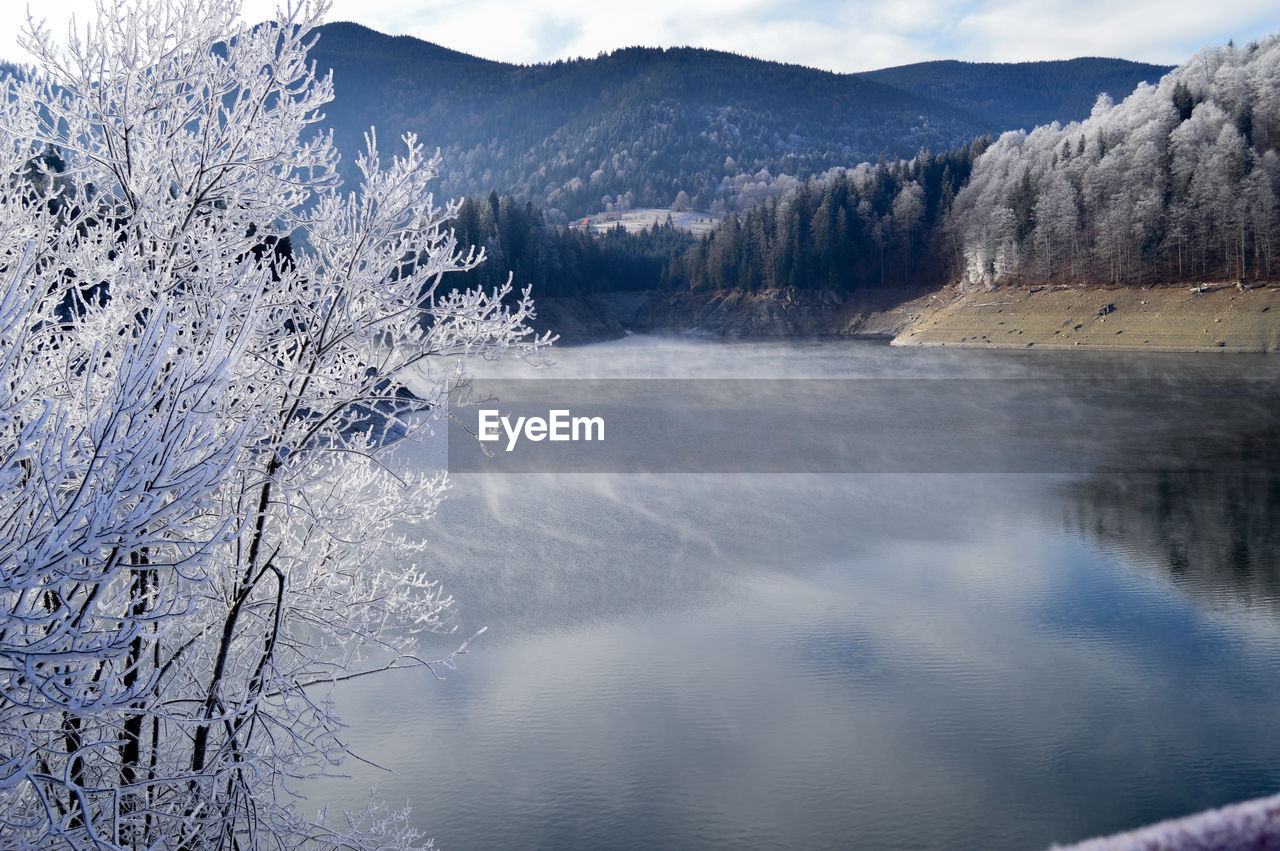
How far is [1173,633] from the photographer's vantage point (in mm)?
16906

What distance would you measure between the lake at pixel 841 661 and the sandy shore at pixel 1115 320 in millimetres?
31500

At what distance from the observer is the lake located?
11789mm

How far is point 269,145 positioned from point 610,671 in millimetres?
10282

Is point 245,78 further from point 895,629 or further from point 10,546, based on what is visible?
point 895,629

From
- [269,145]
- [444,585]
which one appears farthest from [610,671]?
[269,145]

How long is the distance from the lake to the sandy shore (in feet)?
103

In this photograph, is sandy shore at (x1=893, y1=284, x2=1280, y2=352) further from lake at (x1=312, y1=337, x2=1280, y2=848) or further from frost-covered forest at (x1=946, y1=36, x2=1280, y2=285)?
lake at (x1=312, y1=337, x2=1280, y2=848)

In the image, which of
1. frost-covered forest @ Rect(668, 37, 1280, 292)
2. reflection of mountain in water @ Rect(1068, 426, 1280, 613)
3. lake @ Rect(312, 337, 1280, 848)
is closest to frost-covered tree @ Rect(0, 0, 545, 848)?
lake @ Rect(312, 337, 1280, 848)

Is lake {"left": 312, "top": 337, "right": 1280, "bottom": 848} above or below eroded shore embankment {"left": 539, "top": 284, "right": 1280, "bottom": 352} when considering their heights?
below

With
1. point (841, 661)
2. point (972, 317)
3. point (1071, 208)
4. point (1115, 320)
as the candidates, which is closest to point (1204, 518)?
point (841, 661)

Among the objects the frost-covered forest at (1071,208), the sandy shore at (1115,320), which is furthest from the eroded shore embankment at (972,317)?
the frost-covered forest at (1071,208)

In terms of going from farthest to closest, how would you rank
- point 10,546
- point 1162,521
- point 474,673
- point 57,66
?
1. point 1162,521
2. point 474,673
3. point 57,66
4. point 10,546

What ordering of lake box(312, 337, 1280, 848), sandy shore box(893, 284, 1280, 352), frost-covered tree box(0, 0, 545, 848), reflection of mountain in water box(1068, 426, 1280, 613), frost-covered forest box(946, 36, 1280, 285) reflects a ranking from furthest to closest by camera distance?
frost-covered forest box(946, 36, 1280, 285) → sandy shore box(893, 284, 1280, 352) → reflection of mountain in water box(1068, 426, 1280, 613) → lake box(312, 337, 1280, 848) → frost-covered tree box(0, 0, 545, 848)

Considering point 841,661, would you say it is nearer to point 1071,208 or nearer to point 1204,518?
point 1204,518
